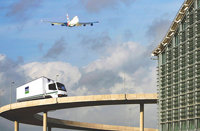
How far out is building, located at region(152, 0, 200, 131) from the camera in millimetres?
82688

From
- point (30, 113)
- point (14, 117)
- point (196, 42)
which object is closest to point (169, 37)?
point (196, 42)

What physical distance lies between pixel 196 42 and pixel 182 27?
272 inches

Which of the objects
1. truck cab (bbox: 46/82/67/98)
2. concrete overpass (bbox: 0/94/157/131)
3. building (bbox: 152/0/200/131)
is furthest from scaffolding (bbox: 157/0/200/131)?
truck cab (bbox: 46/82/67/98)

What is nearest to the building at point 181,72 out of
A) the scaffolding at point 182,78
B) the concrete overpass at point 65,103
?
the scaffolding at point 182,78

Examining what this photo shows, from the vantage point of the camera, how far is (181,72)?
8781 centimetres

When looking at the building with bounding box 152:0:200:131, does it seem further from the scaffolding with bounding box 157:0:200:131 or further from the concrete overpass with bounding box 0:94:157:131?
the concrete overpass with bounding box 0:94:157:131

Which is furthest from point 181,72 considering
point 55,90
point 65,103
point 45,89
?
point 45,89

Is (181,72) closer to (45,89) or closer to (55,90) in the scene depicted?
(55,90)

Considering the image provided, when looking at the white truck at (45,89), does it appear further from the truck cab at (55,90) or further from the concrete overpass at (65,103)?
the concrete overpass at (65,103)

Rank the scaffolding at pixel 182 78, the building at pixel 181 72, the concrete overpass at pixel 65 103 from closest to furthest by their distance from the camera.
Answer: the scaffolding at pixel 182 78 → the building at pixel 181 72 → the concrete overpass at pixel 65 103

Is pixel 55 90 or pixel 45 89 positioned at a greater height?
pixel 45 89

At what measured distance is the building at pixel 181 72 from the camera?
82.7 metres

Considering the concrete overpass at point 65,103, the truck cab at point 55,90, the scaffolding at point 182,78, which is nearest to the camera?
the scaffolding at point 182,78

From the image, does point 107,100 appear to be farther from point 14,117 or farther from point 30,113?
point 14,117
